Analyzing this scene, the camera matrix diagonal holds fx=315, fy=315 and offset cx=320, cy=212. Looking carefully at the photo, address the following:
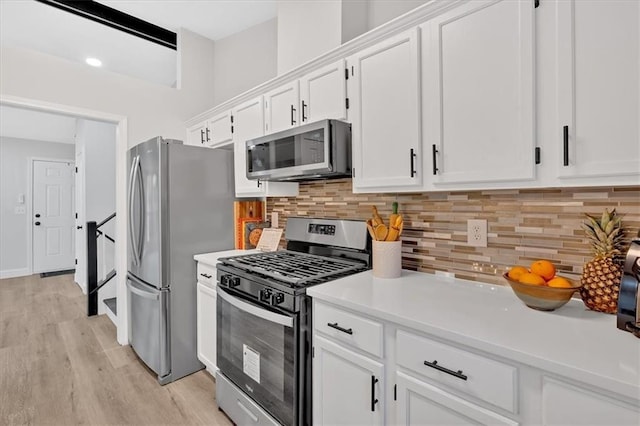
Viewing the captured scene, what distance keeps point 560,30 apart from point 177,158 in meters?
2.33

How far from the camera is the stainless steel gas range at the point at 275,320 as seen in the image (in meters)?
1.48

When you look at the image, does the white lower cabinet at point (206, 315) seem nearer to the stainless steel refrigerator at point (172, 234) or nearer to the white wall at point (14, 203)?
the stainless steel refrigerator at point (172, 234)

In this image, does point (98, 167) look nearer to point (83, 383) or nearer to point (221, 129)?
point (221, 129)

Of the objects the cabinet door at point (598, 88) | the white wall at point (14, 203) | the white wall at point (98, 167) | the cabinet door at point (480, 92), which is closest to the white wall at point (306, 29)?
the cabinet door at point (480, 92)

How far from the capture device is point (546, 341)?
908 millimetres

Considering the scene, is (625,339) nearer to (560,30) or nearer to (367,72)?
(560,30)

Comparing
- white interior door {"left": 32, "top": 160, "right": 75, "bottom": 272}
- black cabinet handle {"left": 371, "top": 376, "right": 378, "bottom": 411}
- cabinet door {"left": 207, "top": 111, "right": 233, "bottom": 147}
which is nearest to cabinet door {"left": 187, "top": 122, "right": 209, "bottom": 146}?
cabinet door {"left": 207, "top": 111, "right": 233, "bottom": 147}

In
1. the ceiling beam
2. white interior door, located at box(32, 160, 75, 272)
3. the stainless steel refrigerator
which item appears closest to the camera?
the stainless steel refrigerator

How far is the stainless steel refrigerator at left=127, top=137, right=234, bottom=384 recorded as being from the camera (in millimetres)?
2352

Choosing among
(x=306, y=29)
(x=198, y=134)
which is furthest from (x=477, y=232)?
(x=198, y=134)

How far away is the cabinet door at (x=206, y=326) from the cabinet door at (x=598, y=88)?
215 cm

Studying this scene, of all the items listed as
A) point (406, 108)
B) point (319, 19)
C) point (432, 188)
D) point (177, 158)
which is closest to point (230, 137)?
point (177, 158)

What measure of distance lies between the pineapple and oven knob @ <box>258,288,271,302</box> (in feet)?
4.24

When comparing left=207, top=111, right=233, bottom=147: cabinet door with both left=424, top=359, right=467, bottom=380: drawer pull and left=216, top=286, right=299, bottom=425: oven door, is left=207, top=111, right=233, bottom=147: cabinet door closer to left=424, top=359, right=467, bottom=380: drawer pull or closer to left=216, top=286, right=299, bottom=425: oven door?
left=216, top=286, right=299, bottom=425: oven door
